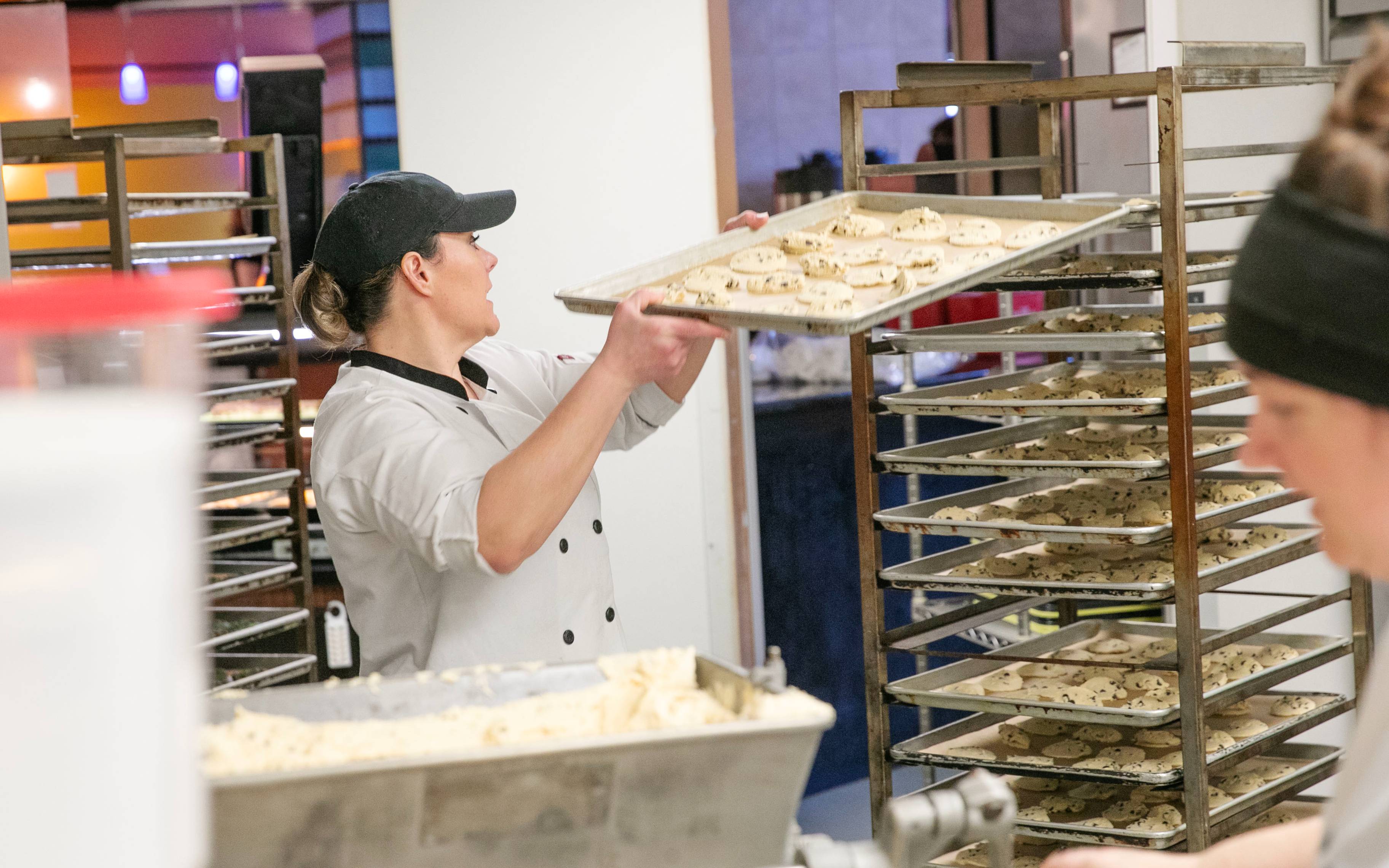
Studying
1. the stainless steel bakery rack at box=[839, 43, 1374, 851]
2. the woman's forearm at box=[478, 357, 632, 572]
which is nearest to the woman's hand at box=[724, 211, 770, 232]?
the stainless steel bakery rack at box=[839, 43, 1374, 851]

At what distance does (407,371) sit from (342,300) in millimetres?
181

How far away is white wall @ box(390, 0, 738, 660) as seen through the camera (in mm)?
3668

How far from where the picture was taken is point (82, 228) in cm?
417

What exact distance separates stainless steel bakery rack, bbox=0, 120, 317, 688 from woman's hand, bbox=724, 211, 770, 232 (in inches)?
57.5

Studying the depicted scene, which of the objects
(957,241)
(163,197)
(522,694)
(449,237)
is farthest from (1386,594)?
(163,197)

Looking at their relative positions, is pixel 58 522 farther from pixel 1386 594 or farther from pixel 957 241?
pixel 1386 594

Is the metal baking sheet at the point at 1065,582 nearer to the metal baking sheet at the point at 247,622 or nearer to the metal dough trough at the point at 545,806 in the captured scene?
the metal dough trough at the point at 545,806

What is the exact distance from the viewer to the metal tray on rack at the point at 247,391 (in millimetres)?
3369

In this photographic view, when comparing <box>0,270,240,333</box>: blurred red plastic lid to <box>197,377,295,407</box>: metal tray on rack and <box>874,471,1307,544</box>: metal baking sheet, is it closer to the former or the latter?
<box>874,471,1307,544</box>: metal baking sheet

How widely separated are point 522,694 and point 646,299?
0.77 metres

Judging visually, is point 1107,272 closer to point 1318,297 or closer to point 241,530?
point 1318,297

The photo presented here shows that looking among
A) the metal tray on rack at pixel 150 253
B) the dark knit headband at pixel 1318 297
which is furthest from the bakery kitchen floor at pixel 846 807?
the dark knit headband at pixel 1318 297

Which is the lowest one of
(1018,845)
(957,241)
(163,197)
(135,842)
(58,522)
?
(1018,845)

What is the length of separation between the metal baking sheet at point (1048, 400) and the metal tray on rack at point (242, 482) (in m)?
1.86
